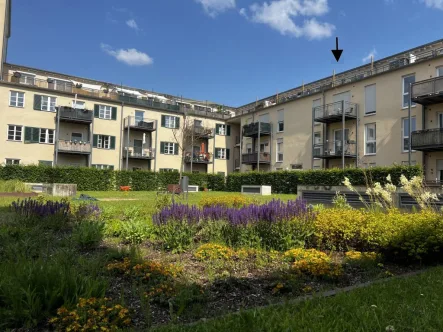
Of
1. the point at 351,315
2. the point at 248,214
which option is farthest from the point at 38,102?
the point at 351,315

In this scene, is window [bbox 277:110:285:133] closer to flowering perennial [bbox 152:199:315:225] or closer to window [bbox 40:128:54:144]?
window [bbox 40:128:54:144]

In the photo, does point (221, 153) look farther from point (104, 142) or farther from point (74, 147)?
point (74, 147)

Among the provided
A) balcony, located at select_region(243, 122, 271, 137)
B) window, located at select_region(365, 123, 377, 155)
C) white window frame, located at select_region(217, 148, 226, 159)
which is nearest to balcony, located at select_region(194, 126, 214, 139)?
white window frame, located at select_region(217, 148, 226, 159)

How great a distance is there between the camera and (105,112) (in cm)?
3928

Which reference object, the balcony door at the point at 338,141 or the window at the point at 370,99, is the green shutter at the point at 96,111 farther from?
the window at the point at 370,99

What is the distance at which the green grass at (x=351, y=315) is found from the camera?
268 cm

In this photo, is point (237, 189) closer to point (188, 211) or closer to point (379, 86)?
point (379, 86)

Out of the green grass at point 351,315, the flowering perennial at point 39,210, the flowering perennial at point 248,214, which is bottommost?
the green grass at point 351,315

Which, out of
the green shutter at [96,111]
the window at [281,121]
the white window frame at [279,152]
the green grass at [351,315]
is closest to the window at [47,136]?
the green shutter at [96,111]

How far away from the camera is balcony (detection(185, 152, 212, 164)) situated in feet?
145

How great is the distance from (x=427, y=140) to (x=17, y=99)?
35.3m

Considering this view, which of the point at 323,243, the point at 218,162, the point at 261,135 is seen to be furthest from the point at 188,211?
the point at 218,162

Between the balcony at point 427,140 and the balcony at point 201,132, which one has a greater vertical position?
the balcony at point 201,132

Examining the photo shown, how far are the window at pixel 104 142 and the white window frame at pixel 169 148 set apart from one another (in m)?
6.60
